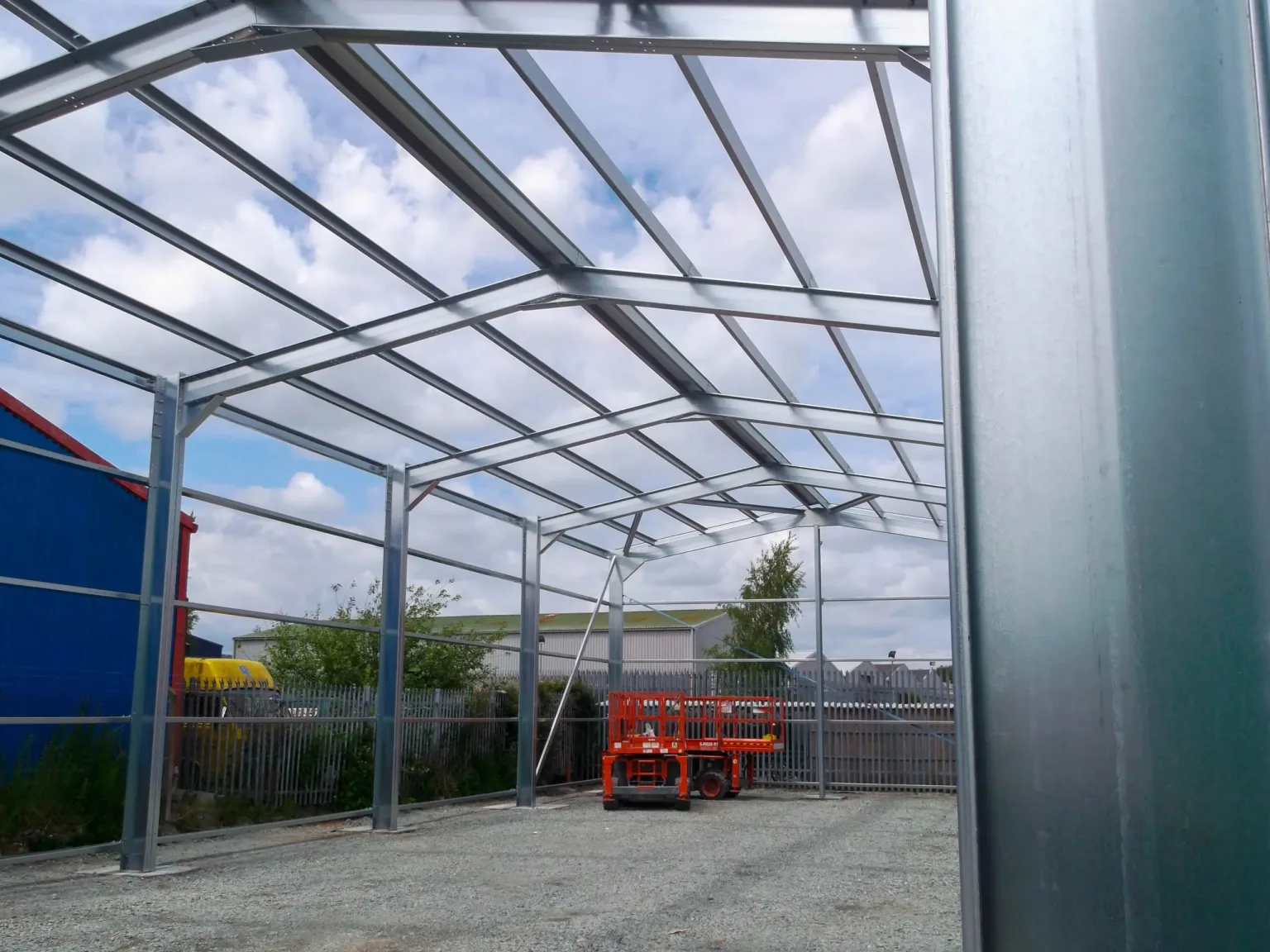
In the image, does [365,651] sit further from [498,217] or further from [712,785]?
[498,217]

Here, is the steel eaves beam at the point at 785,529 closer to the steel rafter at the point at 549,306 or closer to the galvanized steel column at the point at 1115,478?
the steel rafter at the point at 549,306

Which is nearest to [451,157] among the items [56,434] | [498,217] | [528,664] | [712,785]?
[498,217]

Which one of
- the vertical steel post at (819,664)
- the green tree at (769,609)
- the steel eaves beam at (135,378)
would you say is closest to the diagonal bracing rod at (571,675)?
the vertical steel post at (819,664)

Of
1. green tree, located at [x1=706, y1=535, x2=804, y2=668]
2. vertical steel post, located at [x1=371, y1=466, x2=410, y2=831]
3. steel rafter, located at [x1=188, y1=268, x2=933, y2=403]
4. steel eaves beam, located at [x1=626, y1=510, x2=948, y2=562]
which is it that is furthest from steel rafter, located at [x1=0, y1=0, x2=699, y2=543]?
green tree, located at [x1=706, y1=535, x2=804, y2=668]

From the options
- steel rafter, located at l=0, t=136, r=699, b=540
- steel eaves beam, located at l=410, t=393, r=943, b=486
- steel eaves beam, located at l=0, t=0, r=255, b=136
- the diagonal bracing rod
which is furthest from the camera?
the diagonal bracing rod

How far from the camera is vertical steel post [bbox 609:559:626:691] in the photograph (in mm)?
23766

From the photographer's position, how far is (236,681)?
1523 centimetres

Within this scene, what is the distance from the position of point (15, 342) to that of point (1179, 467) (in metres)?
11.4

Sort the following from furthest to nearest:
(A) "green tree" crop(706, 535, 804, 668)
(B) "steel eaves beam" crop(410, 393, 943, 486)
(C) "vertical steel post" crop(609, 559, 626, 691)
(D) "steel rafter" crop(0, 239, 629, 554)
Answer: (A) "green tree" crop(706, 535, 804, 668), (C) "vertical steel post" crop(609, 559, 626, 691), (B) "steel eaves beam" crop(410, 393, 943, 486), (D) "steel rafter" crop(0, 239, 629, 554)

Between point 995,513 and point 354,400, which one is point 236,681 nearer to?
point 354,400

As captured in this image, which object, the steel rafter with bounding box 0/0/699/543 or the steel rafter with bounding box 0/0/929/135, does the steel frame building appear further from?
the steel rafter with bounding box 0/0/699/543

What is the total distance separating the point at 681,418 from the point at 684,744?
23.1 ft

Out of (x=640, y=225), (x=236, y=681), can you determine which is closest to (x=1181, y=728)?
(x=640, y=225)

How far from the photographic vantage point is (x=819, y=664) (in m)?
22.2
